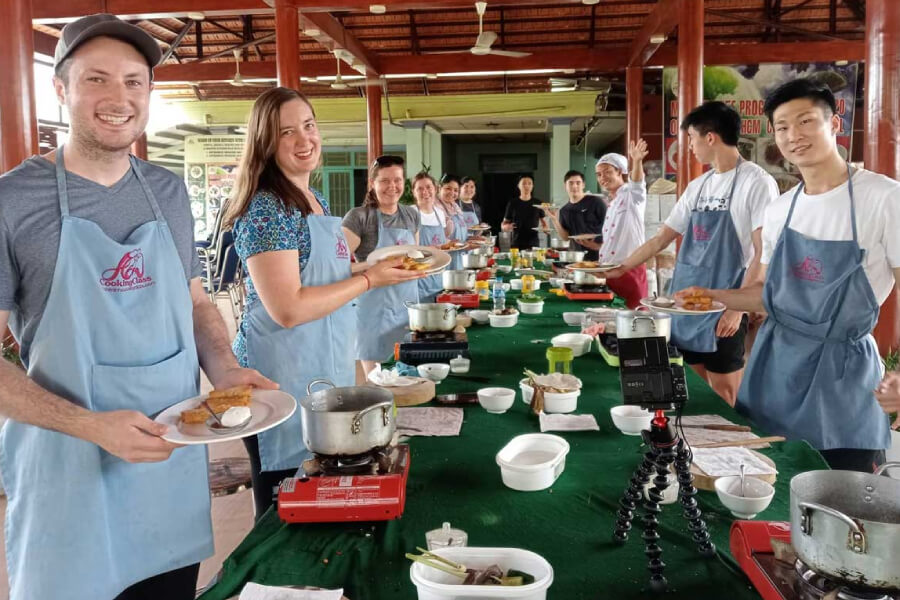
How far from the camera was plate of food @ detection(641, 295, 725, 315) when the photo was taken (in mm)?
2400

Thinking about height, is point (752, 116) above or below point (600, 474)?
above

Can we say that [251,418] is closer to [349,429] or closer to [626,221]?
[349,429]

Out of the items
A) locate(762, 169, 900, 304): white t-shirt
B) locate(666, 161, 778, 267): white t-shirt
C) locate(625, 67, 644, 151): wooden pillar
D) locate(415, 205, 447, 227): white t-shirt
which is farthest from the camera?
locate(625, 67, 644, 151): wooden pillar

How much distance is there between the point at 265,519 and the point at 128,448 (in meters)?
0.31

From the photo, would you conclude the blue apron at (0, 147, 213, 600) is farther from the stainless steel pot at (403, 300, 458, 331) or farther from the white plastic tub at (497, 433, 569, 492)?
the stainless steel pot at (403, 300, 458, 331)

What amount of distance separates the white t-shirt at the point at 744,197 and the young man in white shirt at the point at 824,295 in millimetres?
958

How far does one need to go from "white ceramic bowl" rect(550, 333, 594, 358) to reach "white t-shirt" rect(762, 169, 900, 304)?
95 cm

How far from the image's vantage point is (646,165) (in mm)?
11703

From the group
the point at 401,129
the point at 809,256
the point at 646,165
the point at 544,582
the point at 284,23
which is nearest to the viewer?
the point at 544,582

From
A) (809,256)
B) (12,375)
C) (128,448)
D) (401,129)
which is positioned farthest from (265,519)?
(401,129)

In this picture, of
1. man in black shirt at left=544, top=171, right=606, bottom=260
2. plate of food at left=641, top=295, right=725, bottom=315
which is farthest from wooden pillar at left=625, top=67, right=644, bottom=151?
plate of food at left=641, top=295, right=725, bottom=315

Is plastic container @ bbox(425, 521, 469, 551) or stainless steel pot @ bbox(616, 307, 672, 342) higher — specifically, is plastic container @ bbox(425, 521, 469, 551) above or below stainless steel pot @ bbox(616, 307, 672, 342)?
below

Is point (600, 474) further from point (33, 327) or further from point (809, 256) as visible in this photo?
point (33, 327)

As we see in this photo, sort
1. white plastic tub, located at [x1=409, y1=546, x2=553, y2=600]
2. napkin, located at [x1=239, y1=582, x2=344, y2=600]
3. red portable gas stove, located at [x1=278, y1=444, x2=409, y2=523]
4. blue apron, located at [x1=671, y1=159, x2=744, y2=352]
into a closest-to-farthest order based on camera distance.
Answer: white plastic tub, located at [x1=409, y1=546, x2=553, y2=600] → napkin, located at [x1=239, y1=582, x2=344, y2=600] → red portable gas stove, located at [x1=278, y1=444, x2=409, y2=523] → blue apron, located at [x1=671, y1=159, x2=744, y2=352]
